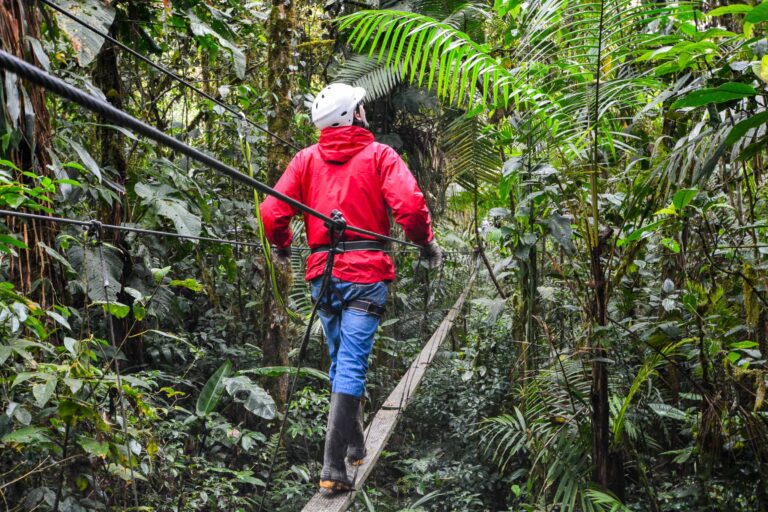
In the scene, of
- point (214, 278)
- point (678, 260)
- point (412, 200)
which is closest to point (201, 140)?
point (214, 278)

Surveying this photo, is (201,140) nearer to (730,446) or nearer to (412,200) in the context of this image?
(412,200)

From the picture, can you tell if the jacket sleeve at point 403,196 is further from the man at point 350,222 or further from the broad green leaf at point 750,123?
the broad green leaf at point 750,123

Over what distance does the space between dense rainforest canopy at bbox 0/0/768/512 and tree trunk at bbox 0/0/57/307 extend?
10 millimetres

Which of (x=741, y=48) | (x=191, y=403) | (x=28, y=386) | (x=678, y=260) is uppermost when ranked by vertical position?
(x=741, y=48)

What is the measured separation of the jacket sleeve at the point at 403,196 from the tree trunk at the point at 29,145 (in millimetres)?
1115

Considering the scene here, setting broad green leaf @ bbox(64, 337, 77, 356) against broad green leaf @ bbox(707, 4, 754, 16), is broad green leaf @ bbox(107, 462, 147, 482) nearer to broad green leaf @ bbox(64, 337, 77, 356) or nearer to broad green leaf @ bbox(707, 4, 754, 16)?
broad green leaf @ bbox(64, 337, 77, 356)

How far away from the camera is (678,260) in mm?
3064

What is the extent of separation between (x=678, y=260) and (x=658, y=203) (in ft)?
2.07

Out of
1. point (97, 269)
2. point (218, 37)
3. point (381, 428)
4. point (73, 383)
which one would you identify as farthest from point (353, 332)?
point (218, 37)

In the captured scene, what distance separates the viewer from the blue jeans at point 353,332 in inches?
93.0

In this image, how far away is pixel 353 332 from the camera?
2.38 metres

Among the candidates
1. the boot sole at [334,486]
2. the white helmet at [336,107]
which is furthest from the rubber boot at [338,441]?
the white helmet at [336,107]

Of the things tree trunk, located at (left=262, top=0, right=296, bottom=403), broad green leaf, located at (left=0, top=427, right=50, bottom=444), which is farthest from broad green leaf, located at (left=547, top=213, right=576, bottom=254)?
broad green leaf, located at (left=0, top=427, right=50, bottom=444)

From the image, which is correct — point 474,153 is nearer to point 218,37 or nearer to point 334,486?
point 218,37
